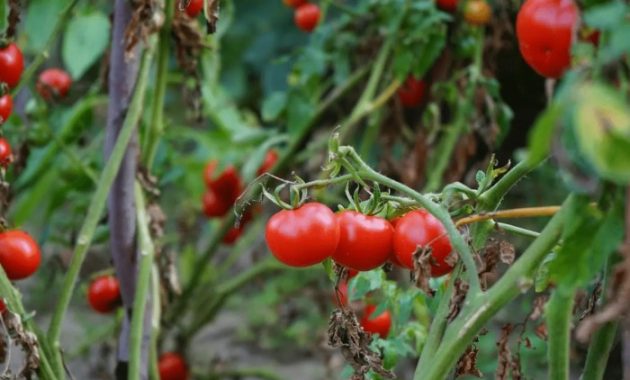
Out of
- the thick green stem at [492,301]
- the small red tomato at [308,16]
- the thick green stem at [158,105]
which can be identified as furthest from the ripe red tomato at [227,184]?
the thick green stem at [492,301]

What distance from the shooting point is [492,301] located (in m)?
0.54

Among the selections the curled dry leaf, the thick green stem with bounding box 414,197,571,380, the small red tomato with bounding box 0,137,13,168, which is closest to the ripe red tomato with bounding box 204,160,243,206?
the small red tomato with bounding box 0,137,13,168

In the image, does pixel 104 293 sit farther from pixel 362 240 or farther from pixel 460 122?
pixel 362 240

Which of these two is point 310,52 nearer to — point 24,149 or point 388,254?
point 24,149

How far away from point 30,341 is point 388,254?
0.33 metres

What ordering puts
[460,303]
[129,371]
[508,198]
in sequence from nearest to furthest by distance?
[460,303] → [129,371] → [508,198]

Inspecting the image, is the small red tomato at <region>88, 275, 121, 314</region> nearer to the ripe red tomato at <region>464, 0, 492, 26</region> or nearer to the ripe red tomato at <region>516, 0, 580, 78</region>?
the ripe red tomato at <region>464, 0, 492, 26</region>

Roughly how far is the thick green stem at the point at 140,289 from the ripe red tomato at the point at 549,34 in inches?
24.3

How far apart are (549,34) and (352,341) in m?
0.28

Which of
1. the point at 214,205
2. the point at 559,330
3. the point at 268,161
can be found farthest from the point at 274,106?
the point at 559,330

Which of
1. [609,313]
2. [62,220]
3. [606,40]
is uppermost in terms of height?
[606,40]

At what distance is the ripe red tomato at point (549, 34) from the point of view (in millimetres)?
500

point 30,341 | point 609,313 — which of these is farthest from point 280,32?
point 609,313

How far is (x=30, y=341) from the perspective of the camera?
30.1 inches
